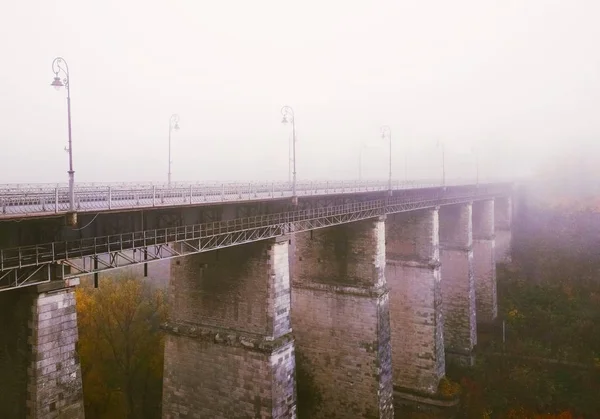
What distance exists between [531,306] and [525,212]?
30108 mm

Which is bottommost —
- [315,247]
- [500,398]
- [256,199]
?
[500,398]

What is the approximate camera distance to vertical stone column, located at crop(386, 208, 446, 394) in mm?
29078

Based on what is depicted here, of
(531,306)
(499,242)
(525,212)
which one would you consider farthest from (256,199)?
(525,212)

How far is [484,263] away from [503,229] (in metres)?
15.9

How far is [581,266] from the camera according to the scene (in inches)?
2008

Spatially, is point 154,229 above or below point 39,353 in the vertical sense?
above

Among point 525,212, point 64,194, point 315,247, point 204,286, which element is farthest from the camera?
point 525,212

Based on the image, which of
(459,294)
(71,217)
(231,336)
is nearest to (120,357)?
(231,336)

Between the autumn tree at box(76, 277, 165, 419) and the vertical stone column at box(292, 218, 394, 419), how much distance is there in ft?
31.5

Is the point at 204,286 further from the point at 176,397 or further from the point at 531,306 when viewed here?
the point at 531,306

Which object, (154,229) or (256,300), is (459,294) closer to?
(256,300)

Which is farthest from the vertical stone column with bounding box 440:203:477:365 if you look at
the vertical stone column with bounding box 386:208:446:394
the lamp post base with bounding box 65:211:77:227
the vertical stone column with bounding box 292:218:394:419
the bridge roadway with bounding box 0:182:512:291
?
the lamp post base with bounding box 65:211:77:227

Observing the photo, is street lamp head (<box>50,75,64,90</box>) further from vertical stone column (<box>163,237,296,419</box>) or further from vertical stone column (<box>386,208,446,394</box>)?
vertical stone column (<box>386,208,446,394</box>)

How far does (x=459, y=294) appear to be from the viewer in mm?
35062
